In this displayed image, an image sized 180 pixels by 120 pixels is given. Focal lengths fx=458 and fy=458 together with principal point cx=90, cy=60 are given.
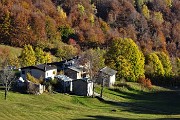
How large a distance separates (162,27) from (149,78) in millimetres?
78832

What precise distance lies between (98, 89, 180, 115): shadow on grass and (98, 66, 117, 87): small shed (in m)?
3.17

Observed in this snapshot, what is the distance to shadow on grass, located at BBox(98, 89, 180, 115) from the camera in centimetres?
7894

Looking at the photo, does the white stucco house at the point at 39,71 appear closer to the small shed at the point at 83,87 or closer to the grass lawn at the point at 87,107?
the small shed at the point at 83,87

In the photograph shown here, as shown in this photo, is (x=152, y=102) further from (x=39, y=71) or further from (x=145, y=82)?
(x=39, y=71)

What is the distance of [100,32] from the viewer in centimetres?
16775

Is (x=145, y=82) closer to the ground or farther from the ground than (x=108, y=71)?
closer to the ground

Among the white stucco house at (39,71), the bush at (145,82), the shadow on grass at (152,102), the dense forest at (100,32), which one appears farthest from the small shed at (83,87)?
the bush at (145,82)

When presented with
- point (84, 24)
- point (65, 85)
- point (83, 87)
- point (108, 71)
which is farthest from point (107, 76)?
point (84, 24)

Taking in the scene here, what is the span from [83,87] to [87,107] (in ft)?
35.0

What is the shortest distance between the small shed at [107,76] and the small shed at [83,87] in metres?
7.45

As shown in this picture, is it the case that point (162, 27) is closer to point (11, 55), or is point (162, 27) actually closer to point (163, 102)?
point (11, 55)

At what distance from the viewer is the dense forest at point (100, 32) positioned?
115 meters

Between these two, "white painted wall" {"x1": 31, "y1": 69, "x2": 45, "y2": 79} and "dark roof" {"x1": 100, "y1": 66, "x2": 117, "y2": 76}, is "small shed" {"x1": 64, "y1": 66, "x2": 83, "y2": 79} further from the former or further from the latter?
"white painted wall" {"x1": 31, "y1": 69, "x2": 45, "y2": 79}

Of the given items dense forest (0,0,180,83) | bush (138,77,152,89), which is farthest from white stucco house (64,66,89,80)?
bush (138,77,152,89)
